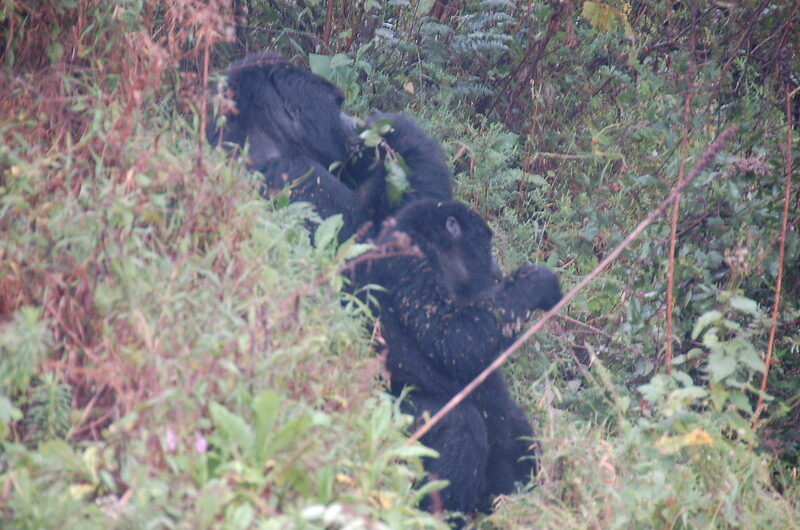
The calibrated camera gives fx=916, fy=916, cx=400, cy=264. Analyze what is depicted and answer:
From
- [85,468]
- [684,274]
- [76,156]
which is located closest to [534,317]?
[684,274]

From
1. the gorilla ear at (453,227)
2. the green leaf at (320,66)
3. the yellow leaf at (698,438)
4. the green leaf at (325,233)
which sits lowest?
the gorilla ear at (453,227)

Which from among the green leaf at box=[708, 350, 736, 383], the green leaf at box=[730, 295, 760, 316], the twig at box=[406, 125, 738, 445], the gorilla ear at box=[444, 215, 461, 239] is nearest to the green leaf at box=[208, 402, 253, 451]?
the twig at box=[406, 125, 738, 445]

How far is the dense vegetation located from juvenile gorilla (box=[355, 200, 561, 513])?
7.2 inches

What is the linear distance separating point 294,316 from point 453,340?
3.49 feet

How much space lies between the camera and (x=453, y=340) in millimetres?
3578

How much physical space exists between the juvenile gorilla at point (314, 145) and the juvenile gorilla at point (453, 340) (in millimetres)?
392

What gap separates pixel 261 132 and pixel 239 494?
2.39 m

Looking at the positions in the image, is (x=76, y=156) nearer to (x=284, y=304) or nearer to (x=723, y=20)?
(x=284, y=304)

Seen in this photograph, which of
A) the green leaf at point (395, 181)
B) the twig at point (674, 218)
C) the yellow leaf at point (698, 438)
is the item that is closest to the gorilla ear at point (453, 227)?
the green leaf at point (395, 181)

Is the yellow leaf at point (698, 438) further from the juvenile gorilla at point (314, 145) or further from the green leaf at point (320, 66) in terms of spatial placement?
the green leaf at point (320, 66)

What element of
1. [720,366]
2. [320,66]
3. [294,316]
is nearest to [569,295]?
[720,366]

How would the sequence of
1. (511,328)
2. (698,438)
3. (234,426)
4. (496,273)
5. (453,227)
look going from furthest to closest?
1. (496,273)
2. (453,227)
3. (511,328)
4. (698,438)
5. (234,426)

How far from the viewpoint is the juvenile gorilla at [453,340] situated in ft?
11.6

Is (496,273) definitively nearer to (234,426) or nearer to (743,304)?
(743,304)
